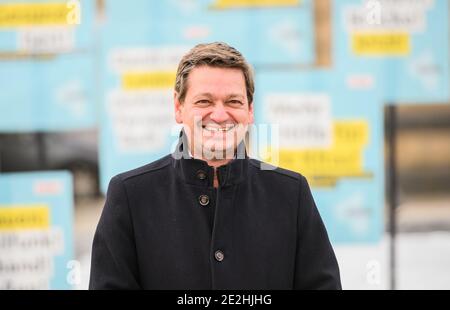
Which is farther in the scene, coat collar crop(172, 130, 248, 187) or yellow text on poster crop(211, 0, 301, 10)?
yellow text on poster crop(211, 0, 301, 10)

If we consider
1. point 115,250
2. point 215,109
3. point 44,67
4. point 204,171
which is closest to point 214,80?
point 215,109

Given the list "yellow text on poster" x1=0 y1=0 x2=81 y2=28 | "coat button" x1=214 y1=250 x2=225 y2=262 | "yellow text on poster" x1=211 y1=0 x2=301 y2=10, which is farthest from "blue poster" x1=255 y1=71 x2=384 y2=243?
"coat button" x1=214 y1=250 x2=225 y2=262

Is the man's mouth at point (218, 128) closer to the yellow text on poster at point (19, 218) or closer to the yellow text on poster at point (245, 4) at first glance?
the yellow text on poster at point (245, 4)

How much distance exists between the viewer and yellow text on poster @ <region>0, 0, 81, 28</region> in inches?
93.6

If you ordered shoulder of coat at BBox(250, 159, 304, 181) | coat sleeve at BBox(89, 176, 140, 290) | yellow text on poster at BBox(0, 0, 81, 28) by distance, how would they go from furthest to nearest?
yellow text on poster at BBox(0, 0, 81, 28) → shoulder of coat at BBox(250, 159, 304, 181) → coat sleeve at BBox(89, 176, 140, 290)

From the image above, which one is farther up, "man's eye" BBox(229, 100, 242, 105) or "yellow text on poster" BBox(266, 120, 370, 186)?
"man's eye" BBox(229, 100, 242, 105)

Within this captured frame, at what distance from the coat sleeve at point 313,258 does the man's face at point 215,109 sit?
0.28m

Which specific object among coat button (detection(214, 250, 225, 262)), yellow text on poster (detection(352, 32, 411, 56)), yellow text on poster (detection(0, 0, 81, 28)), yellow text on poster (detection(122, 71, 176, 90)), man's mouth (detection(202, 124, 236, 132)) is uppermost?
yellow text on poster (detection(0, 0, 81, 28))

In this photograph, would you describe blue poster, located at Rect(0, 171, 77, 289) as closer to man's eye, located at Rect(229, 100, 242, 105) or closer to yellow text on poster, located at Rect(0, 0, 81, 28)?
yellow text on poster, located at Rect(0, 0, 81, 28)

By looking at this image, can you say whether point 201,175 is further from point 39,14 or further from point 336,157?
point 39,14

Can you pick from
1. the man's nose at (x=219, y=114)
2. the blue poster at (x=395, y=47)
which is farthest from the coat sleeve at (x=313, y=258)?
the blue poster at (x=395, y=47)

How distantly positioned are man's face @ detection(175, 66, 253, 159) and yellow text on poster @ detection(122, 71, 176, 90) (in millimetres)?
1101

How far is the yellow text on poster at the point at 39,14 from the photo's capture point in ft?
7.80
